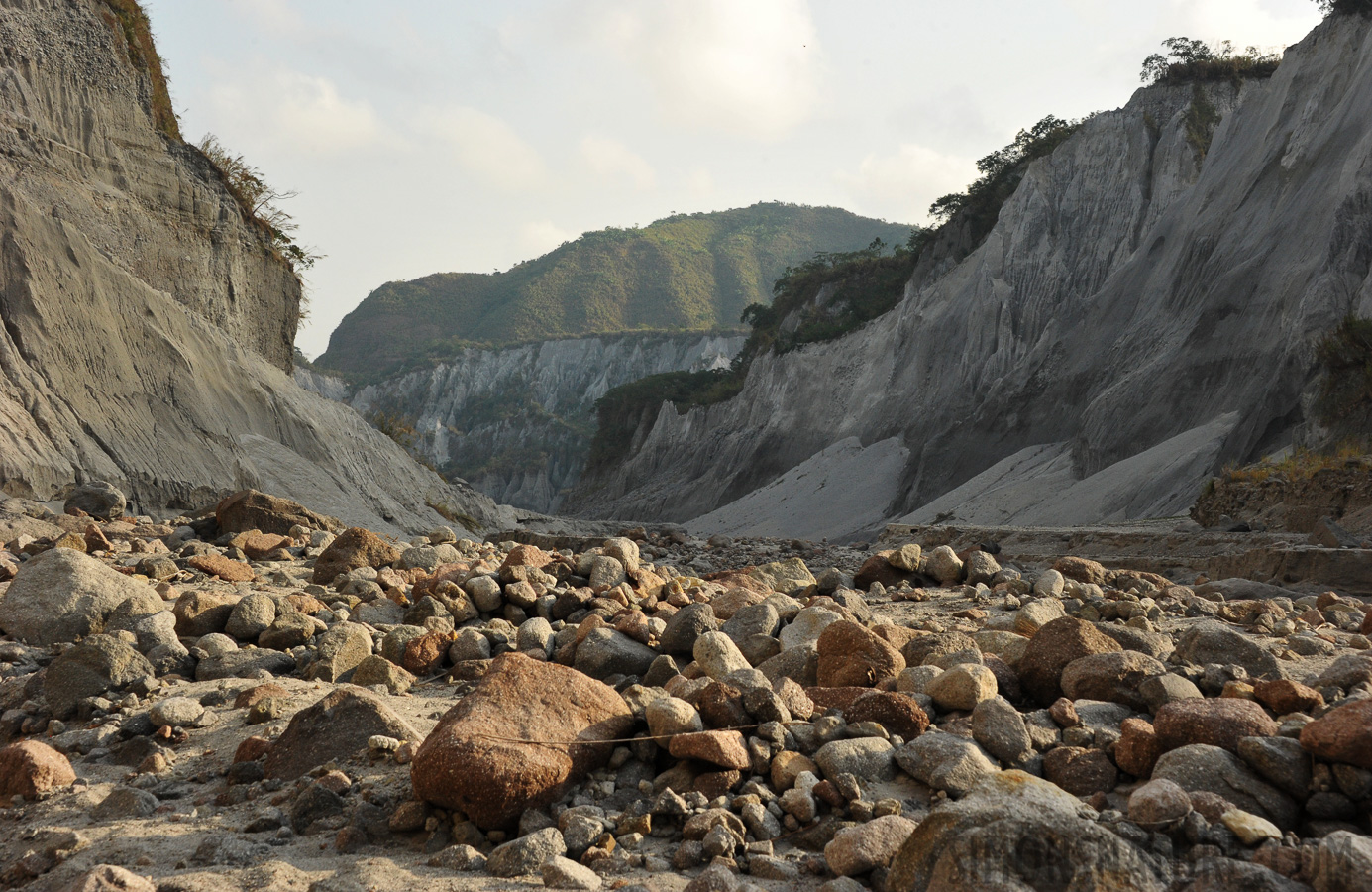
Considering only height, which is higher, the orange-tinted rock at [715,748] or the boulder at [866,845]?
the orange-tinted rock at [715,748]

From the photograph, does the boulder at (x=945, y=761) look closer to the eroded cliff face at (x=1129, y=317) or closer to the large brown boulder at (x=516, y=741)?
the large brown boulder at (x=516, y=741)

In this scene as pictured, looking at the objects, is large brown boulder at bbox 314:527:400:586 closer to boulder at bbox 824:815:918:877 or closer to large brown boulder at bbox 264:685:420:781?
large brown boulder at bbox 264:685:420:781

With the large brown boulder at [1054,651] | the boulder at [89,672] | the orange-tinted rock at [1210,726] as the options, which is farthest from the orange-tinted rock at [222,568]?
the orange-tinted rock at [1210,726]

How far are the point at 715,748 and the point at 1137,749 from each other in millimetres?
1400

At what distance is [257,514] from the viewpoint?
873 cm

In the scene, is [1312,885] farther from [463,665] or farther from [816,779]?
[463,665]

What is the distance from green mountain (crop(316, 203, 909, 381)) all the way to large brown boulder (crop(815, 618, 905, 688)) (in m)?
94.3

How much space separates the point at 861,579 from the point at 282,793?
5982mm

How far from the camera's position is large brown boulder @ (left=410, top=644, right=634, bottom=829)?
2.95 meters

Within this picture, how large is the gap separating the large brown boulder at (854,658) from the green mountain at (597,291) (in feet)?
309

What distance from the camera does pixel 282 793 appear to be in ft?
10.7

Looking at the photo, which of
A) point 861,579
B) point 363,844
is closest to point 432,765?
point 363,844

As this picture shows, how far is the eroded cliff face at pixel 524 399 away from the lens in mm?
71188

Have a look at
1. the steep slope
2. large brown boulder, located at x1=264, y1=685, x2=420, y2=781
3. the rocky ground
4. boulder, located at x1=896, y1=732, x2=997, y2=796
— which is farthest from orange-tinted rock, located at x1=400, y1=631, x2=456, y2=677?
the steep slope
